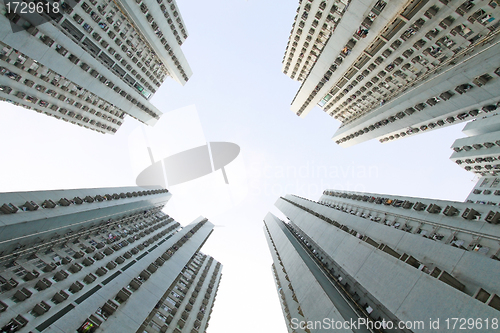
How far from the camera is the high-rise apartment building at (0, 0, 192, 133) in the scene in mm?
23406

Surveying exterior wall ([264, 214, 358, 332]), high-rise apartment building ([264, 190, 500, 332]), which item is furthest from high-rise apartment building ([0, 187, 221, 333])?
high-rise apartment building ([264, 190, 500, 332])

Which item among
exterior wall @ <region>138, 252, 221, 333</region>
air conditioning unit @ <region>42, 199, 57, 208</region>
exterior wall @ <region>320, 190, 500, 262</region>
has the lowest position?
exterior wall @ <region>138, 252, 221, 333</region>

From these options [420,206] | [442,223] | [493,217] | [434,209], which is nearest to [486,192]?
[420,206]

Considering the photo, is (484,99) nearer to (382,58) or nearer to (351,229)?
(382,58)

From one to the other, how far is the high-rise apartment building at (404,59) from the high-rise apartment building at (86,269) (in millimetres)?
37545

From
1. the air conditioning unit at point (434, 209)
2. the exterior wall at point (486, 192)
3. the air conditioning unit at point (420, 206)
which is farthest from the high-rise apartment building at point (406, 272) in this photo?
the exterior wall at point (486, 192)

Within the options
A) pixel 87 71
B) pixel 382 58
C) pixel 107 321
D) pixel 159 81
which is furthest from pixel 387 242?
pixel 159 81

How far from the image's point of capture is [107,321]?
1709cm

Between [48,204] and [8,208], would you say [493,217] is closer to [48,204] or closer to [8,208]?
[8,208]

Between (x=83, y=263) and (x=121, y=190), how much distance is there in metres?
19.9

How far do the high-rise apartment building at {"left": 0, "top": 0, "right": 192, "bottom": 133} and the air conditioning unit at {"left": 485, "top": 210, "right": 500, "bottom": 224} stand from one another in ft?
131

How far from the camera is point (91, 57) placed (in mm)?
28781

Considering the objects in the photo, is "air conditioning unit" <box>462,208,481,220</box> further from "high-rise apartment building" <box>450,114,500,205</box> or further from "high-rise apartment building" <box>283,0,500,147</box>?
"high-rise apartment building" <box>450,114,500,205</box>

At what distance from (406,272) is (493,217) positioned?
9.72 meters
